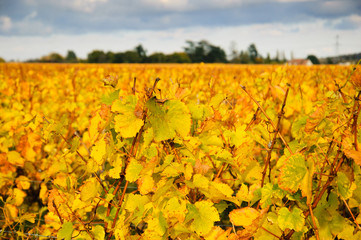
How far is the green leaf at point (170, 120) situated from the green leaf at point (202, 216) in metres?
0.25

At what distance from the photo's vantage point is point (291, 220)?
32.9 inches

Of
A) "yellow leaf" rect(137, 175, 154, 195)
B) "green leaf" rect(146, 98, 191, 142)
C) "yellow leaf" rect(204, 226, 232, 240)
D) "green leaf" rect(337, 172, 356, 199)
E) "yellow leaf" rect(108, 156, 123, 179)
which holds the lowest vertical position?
"yellow leaf" rect(204, 226, 232, 240)

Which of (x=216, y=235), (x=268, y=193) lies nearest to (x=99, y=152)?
(x=216, y=235)

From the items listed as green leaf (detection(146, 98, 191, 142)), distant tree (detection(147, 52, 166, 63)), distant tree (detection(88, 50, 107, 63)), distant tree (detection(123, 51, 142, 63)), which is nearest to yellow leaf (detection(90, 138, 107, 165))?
green leaf (detection(146, 98, 191, 142))

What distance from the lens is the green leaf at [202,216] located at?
0.82 metres

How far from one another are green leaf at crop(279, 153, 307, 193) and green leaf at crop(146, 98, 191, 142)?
0.28m

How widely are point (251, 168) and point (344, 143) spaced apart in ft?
1.12

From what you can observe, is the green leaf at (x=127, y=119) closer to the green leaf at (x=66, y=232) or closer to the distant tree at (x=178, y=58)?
the green leaf at (x=66, y=232)

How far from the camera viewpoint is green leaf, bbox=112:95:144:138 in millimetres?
767

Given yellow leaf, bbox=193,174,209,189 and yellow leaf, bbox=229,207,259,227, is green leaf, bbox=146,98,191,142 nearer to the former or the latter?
yellow leaf, bbox=193,174,209,189

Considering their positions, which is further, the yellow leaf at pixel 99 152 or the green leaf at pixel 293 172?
the yellow leaf at pixel 99 152

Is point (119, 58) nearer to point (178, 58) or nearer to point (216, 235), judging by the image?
point (178, 58)

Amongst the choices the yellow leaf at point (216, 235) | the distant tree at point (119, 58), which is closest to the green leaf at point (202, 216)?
the yellow leaf at point (216, 235)

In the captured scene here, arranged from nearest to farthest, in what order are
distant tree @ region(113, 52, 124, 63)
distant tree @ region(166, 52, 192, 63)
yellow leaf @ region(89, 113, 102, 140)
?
yellow leaf @ region(89, 113, 102, 140) < distant tree @ region(113, 52, 124, 63) < distant tree @ region(166, 52, 192, 63)
